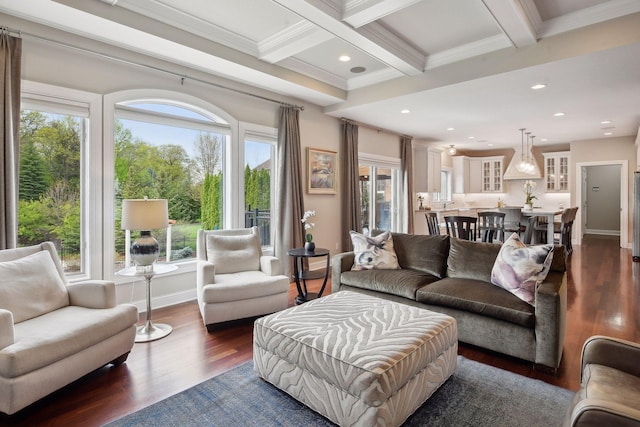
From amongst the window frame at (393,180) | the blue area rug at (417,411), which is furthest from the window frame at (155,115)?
the window frame at (393,180)

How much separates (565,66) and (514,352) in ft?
9.79

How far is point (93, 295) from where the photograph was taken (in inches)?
98.7

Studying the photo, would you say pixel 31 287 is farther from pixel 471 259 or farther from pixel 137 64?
pixel 471 259

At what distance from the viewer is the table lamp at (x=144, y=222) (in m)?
2.88

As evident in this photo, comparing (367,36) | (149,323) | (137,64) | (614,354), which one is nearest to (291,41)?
(367,36)

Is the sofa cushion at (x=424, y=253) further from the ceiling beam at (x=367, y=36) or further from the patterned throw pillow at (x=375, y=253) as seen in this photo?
the ceiling beam at (x=367, y=36)

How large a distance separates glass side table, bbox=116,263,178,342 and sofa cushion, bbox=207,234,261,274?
55 centimetres

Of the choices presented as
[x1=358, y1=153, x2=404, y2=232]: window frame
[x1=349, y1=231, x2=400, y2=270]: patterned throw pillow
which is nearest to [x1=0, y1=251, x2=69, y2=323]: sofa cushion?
[x1=349, y1=231, x2=400, y2=270]: patterned throw pillow

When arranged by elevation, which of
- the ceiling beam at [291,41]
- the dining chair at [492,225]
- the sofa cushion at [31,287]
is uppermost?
the ceiling beam at [291,41]

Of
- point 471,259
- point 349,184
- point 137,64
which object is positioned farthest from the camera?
point 349,184

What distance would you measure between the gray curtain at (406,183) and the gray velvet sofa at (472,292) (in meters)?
3.94

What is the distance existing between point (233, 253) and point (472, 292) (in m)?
2.37

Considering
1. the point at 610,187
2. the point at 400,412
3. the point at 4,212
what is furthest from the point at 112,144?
the point at 610,187

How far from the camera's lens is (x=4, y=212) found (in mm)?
2736
